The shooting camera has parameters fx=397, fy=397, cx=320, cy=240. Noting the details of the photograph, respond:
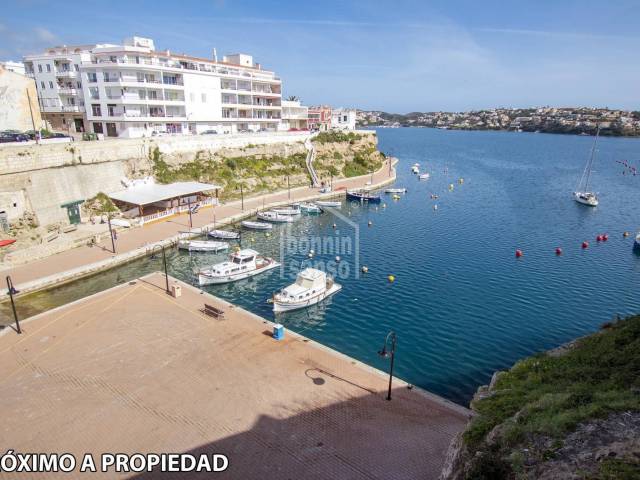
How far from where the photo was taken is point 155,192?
5266 cm

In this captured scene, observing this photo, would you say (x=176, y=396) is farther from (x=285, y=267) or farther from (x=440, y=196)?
(x=440, y=196)

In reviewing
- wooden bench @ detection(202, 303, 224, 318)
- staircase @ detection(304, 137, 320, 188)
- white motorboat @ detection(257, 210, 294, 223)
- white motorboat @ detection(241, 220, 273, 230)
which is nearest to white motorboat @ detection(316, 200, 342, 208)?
white motorboat @ detection(257, 210, 294, 223)

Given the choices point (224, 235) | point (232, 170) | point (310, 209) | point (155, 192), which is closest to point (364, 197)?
point (310, 209)

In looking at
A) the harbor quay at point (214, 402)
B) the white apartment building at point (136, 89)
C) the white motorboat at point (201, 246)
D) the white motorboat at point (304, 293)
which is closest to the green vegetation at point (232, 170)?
the white apartment building at point (136, 89)

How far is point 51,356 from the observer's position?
23562 millimetres

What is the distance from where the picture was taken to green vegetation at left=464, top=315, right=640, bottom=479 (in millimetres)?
10836

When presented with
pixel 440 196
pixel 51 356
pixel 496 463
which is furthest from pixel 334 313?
pixel 440 196

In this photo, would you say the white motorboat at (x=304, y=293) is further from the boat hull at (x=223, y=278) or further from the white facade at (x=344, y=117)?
the white facade at (x=344, y=117)

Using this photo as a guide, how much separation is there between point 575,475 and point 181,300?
27.9m

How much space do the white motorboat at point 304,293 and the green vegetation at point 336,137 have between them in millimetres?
59509

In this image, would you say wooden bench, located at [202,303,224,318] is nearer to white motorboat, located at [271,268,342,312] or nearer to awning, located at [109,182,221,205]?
white motorboat, located at [271,268,342,312]

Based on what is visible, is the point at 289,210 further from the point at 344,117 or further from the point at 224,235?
the point at 344,117

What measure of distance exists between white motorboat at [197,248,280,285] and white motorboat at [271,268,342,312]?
5.80m

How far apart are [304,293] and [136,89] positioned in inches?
1949
